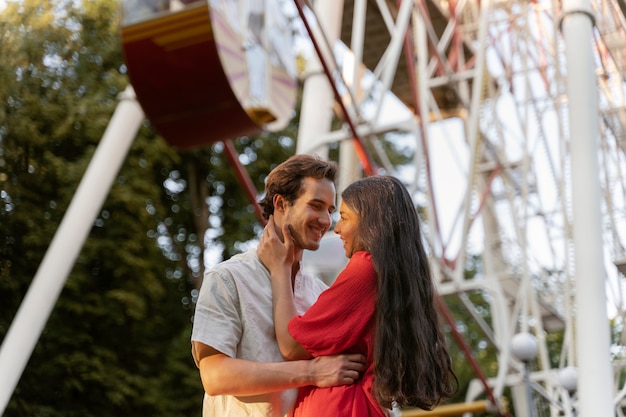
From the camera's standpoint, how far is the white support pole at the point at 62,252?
11562mm

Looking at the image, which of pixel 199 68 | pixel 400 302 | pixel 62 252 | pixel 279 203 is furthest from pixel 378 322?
pixel 62 252

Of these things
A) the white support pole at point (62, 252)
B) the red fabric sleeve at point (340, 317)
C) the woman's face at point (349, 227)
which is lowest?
→ the red fabric sleeve at point (340, 317)

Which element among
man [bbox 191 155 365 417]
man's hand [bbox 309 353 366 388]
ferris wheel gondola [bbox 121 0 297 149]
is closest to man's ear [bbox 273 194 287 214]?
man [bbox 191 155 365 417]

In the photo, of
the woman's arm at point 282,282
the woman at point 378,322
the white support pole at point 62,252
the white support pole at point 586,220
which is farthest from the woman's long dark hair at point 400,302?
the white support pole at point 62,252

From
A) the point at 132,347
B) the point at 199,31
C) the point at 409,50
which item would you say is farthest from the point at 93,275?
the point at 199,31

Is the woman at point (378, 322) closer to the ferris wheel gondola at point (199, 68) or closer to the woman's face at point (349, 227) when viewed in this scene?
the woman's face at point (349, 227)

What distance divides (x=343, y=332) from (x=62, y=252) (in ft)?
32.3

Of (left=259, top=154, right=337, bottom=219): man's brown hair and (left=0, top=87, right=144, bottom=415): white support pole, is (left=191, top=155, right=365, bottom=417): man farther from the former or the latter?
(left=0, top=87, right=144, bottom=415): white support pole

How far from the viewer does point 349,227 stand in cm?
322

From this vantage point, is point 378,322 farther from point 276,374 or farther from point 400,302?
point 276,374

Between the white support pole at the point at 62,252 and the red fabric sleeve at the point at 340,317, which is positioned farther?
the white support pole at the point at 62,252

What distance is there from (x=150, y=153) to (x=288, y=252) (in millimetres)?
18831

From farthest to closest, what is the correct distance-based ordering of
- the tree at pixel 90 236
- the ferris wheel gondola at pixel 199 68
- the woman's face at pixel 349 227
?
the tree at pixel 90 236
the ferris wheel gondola at pixel 199 68
the woman's face at pixel 349 227

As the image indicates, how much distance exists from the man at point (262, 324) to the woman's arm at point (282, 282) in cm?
3
